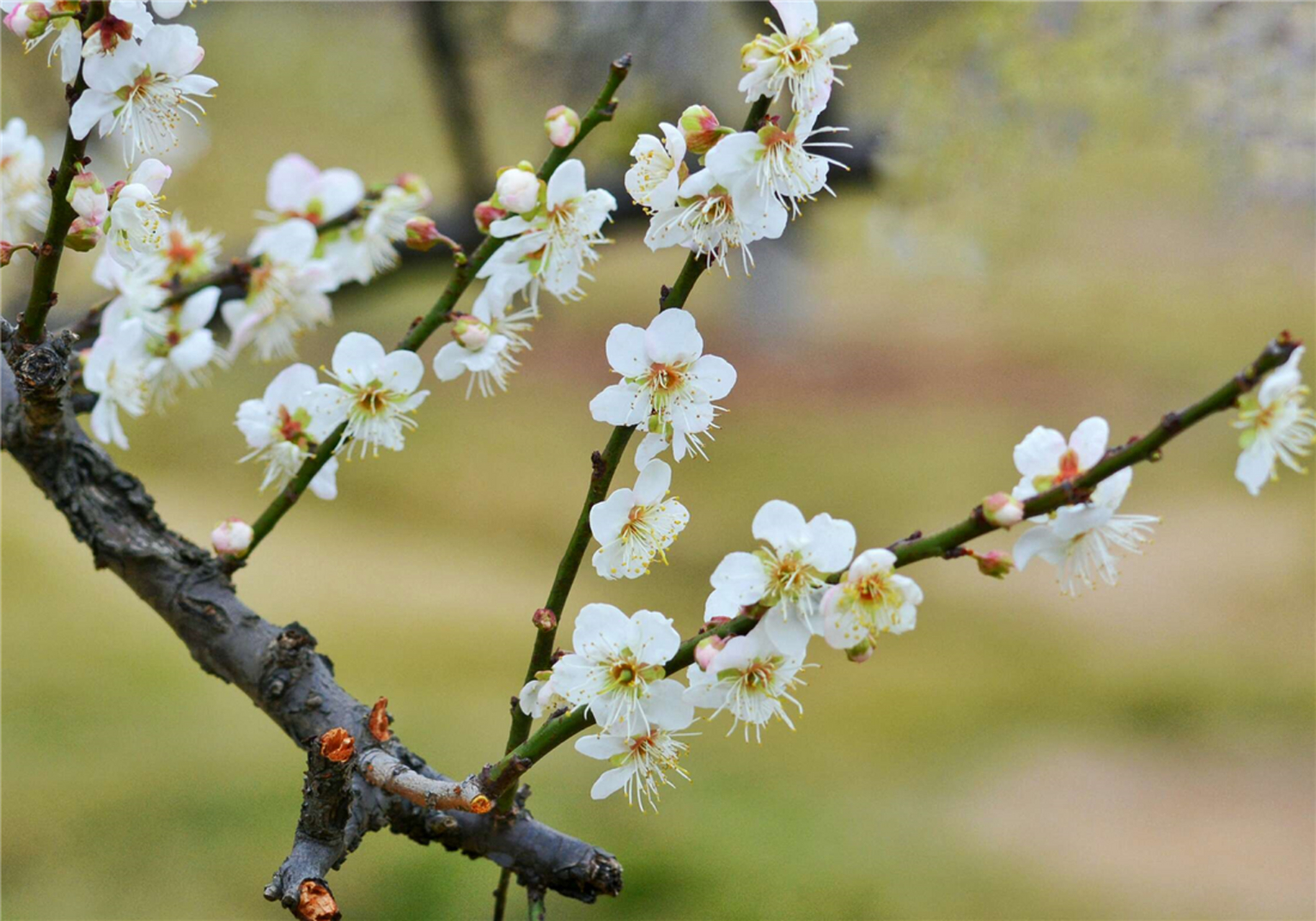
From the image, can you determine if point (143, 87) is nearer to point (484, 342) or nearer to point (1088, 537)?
point (484, 342)

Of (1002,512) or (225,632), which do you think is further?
(225,632)

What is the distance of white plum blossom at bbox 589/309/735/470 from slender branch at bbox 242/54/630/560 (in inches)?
3.8

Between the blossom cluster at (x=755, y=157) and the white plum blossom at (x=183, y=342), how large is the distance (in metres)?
0.33

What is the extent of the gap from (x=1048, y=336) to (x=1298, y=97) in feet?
8.10

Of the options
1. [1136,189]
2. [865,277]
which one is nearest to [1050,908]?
[1136,189]

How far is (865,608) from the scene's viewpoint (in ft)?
1.19

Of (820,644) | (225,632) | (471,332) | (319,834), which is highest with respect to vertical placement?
(820,644)

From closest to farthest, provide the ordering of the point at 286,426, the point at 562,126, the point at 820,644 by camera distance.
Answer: the point at 562,126 < the point at 286,426 < the point at 820,644

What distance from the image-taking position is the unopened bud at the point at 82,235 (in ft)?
1.42

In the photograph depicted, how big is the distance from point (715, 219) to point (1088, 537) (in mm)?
178

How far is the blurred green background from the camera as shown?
4.39 ft

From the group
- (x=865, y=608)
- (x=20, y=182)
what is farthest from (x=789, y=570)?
(x=20, y=182)

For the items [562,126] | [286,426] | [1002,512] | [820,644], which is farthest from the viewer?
[820,644]

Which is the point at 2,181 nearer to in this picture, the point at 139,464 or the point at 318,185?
the point at 318,185
